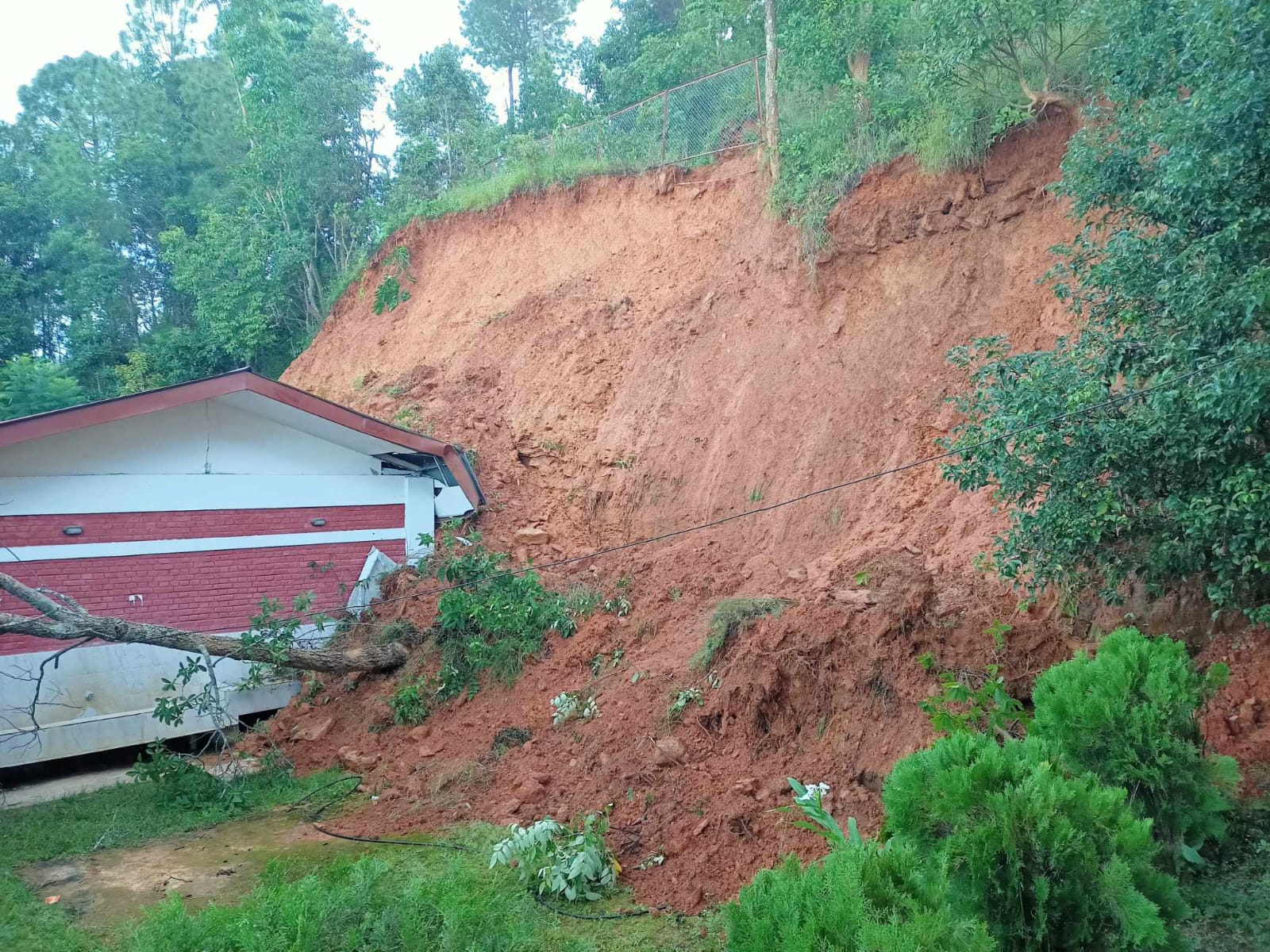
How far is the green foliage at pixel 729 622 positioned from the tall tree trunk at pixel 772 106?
25.9ft

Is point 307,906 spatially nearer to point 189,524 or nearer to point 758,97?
point 189,524

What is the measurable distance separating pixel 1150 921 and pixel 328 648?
958 cm

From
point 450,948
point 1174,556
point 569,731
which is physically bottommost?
point 569,731

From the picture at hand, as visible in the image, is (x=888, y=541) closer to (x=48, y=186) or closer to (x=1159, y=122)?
(x=1159, y=122)

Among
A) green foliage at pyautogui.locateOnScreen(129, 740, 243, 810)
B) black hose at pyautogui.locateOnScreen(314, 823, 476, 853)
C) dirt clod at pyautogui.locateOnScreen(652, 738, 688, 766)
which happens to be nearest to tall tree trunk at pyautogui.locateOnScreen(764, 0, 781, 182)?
dirt clod at pyautogui.locateOnScreen(652, 738, 688, 766)

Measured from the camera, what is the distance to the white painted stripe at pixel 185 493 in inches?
404

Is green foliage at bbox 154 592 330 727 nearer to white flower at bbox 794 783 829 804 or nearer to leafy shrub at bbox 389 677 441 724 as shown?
leafy shrub at bbox 389 677 441 724

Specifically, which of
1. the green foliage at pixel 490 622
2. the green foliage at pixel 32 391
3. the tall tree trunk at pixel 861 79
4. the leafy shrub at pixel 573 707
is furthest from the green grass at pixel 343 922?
the green foliage at pixel 32 391

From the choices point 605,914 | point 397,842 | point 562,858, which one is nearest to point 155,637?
point 397,842

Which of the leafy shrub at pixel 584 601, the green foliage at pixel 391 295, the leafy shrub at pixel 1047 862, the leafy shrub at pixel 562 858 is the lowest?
the leafy shrub at pixel 562 858

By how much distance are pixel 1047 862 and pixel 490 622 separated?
772 cm

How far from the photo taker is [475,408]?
15539mm


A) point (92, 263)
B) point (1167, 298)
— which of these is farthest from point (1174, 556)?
point (92, 263)

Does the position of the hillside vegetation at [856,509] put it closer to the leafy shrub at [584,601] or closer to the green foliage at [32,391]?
the leafy shrub at [584,601]
